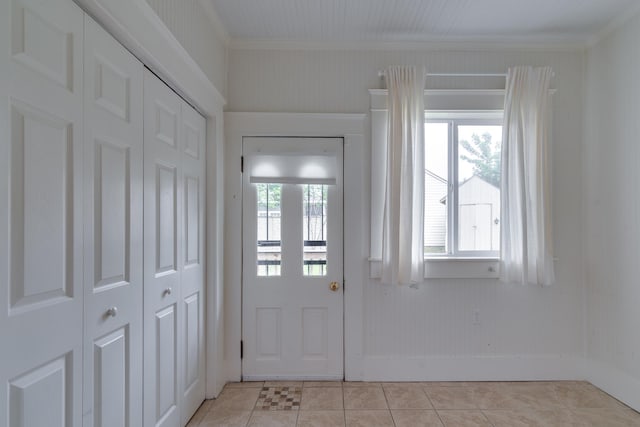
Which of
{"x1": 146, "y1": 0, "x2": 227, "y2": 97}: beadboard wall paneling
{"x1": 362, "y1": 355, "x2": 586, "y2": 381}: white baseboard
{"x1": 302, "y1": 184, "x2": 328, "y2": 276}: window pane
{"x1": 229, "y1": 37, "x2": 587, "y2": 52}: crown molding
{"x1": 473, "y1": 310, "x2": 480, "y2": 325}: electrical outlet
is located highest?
{"x1": 229, "y1": 37, "x2": 587, "y2": 52}: crown molding

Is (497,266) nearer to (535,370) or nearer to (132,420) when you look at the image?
(535,370)

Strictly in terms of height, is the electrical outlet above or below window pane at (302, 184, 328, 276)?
below

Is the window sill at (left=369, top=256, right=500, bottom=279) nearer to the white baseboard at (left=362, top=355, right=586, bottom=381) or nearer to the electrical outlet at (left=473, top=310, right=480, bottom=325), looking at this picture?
the electrical outlet at (left=473, top=310, right=480, bottom=325)

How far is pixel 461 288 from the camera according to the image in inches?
107

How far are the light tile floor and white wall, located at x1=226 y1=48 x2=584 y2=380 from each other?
0.46 ft

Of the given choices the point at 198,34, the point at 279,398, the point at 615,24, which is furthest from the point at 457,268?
the point at 198,34

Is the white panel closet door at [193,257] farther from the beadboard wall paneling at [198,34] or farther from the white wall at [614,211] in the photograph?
the white wall at [614,211]

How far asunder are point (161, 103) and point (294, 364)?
207 centimetres

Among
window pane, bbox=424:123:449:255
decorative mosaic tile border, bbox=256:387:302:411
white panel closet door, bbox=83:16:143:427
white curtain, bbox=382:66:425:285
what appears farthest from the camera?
window pane, bbox=424:123:449:255

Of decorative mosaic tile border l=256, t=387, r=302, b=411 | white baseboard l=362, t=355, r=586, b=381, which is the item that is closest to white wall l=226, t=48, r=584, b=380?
white baseboard l=362, t=355, r=586, b=381

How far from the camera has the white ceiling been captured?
2.25 meters

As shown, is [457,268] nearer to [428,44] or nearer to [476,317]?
[476,317]

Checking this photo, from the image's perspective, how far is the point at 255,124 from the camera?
2.69m

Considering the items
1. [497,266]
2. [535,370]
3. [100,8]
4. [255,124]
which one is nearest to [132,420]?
[100,8]
